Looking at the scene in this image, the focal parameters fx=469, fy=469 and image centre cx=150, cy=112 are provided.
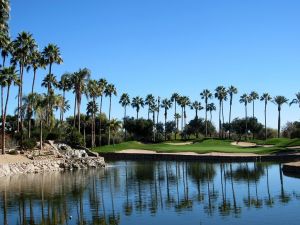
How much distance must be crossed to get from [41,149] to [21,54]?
13.8 metres

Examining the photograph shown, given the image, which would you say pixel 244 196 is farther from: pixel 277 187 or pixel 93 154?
pixel 93 154

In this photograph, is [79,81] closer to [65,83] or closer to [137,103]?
[65,83]

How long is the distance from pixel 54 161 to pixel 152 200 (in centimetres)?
3173

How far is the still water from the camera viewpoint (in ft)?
81.5

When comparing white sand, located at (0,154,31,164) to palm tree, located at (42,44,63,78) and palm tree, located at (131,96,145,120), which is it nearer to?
palm tree, located at (42,44,63,78)

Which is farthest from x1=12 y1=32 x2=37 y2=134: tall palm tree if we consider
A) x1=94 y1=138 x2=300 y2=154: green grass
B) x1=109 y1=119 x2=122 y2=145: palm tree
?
x1=109 y1=119 x2=122 y2=145: palm tree

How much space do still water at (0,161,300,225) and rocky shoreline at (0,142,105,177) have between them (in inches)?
247

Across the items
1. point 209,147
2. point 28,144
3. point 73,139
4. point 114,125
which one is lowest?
point 209,147

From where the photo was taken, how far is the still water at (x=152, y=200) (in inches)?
978

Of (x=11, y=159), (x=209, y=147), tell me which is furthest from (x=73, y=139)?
(x=209, y=147)


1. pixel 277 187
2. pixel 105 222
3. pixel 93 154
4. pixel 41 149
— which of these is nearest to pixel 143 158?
pixel 93 154

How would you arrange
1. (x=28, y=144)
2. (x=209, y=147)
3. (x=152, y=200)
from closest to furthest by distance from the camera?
(x=152, y=200) < (x=28, y=144) < (x=209, y=147)

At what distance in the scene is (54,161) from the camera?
6128 centimetres

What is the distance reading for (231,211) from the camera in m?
26.7
